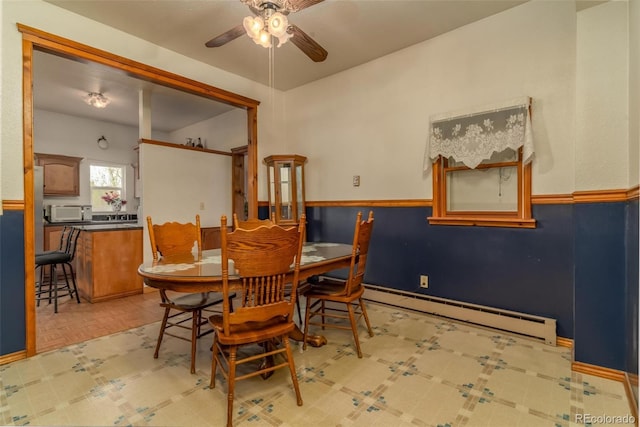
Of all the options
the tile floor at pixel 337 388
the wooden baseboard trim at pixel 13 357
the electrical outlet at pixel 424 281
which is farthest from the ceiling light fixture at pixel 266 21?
the wooden baseboard trim at pixel 13 357

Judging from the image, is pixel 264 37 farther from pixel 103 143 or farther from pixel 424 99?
pixel 103 143

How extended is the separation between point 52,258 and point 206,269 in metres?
2.61

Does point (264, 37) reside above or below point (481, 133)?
above

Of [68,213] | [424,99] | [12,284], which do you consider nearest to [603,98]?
[424,99]

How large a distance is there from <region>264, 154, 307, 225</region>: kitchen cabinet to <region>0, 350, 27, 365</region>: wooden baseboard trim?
2.59 m

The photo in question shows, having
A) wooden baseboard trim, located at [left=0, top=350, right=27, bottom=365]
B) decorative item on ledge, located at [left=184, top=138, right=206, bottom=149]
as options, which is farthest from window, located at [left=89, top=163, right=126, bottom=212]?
wooden baseboard trim, located at [left=0, top=350, right=27, bottom=365]

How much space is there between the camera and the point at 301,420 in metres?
1.60

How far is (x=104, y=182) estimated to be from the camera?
6211 millimetres

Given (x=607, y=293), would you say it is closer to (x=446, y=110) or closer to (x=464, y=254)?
(x=464, y=254)

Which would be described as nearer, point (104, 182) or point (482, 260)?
point (482, 260)

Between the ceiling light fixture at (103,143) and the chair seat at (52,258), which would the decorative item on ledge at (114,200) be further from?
the chair seat at (52,258)

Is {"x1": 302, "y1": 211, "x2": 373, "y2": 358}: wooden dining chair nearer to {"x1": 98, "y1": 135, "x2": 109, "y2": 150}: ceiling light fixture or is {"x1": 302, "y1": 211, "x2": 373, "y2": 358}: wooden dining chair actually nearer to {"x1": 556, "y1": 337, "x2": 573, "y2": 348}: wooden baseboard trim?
{"x1": 556, "y1": 337, "x2": 573, "y2": 348}: wooden baseboard trim

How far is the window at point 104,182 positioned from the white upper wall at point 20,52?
3939 mm

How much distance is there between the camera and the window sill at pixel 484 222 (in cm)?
263
